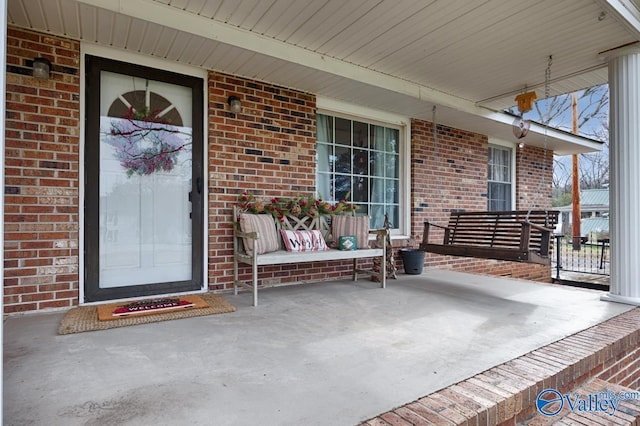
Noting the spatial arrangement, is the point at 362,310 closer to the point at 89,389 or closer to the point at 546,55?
the point at 89,389

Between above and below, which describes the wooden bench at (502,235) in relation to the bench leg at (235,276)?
Result: above

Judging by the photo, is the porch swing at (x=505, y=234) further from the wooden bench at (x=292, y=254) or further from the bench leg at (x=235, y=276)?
the bench leg at (x=235, y=276)

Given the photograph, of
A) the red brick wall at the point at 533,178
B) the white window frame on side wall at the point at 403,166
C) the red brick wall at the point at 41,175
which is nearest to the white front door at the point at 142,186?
the red brick wall at the point at 41,175

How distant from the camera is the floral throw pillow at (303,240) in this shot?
378cm

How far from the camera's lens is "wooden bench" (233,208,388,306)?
335 centimetres

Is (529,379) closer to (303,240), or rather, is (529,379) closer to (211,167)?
(303,240)

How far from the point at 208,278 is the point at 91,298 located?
103cm

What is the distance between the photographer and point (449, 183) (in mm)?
6027

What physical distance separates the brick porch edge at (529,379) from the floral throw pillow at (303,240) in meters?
2.23

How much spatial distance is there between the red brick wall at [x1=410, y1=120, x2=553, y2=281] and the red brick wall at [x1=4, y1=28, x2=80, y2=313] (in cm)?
427

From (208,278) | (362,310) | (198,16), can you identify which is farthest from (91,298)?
(198,16)

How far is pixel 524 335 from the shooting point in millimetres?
2477

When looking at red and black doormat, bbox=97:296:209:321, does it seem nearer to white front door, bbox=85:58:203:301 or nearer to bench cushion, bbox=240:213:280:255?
white front door, bbox=85:58:203:301

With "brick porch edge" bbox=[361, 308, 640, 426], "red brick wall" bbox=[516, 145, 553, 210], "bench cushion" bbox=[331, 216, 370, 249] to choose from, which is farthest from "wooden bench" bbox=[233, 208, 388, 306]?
"red brick wall" bbox=[516, 145, 553, 210]
